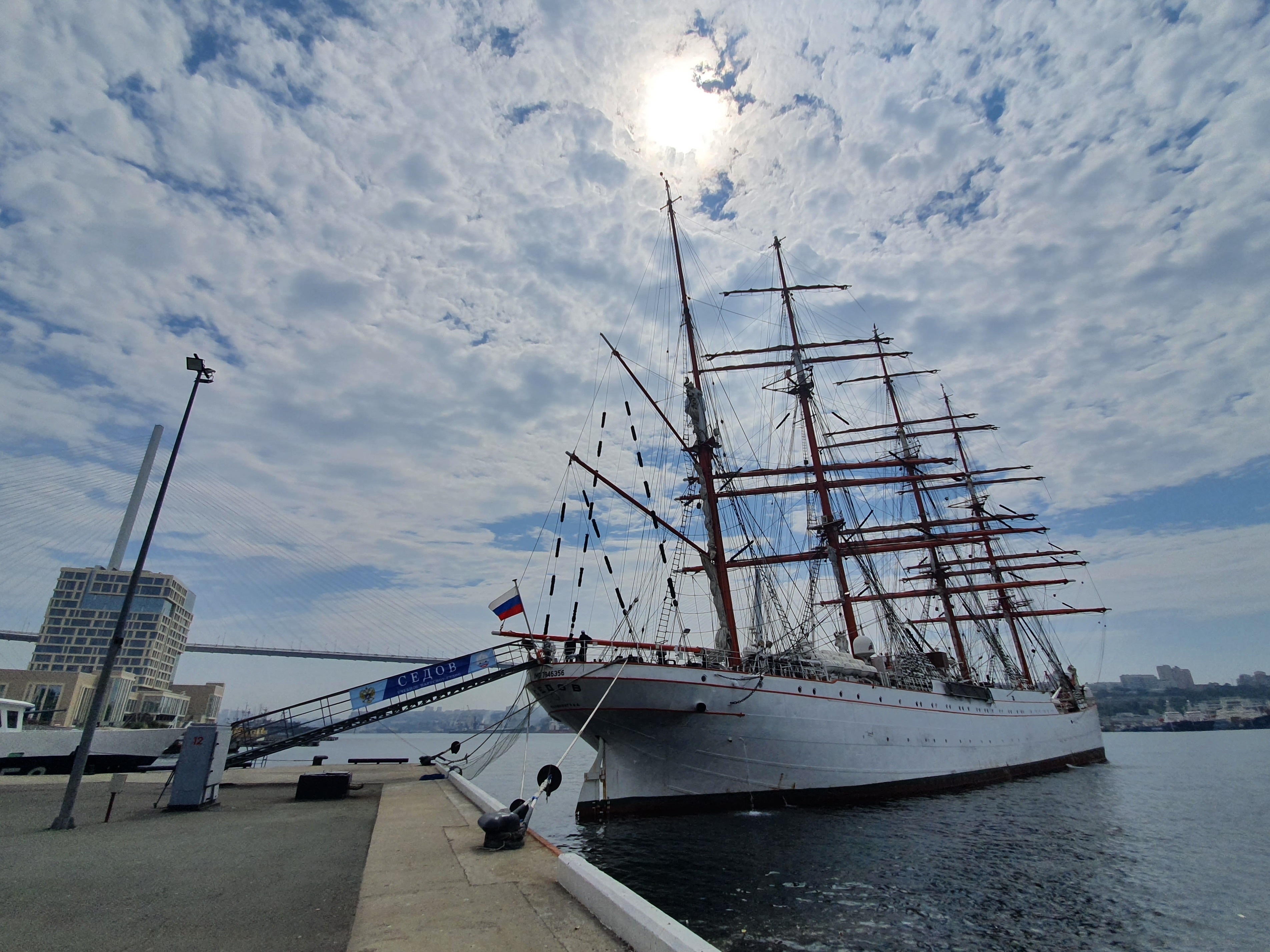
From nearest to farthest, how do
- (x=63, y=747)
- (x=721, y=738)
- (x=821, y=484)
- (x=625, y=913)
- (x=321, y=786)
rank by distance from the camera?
(x=625, y=913) < (x=321, y=786) < (x=721, y=738) < (x=63, y=747) < (x=821, y=484)

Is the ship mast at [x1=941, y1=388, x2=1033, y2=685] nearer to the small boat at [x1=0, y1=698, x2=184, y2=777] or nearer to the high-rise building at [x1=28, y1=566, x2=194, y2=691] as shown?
the small boat at [x1=0, y1=698, x2=184, y2=777]

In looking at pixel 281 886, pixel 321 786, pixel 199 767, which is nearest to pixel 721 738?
pixel 321 786

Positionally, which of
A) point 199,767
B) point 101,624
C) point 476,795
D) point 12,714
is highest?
point 101,624

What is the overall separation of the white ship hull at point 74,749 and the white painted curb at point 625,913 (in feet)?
75.5

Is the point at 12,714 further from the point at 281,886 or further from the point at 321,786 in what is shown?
the point at 281,886

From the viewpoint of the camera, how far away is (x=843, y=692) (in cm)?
2591

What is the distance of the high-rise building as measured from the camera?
15625 cm

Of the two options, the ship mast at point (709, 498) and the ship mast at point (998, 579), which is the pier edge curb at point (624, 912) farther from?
the ship mast at point (998, 579)

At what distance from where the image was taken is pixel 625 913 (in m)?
5.94

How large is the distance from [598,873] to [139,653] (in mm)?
199719

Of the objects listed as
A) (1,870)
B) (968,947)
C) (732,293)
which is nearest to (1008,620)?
(732,293)

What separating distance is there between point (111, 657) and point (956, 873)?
20.8 meters

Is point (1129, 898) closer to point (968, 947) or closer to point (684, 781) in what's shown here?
point (968, 947)

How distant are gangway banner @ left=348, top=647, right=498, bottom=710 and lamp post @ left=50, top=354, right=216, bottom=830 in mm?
9826
